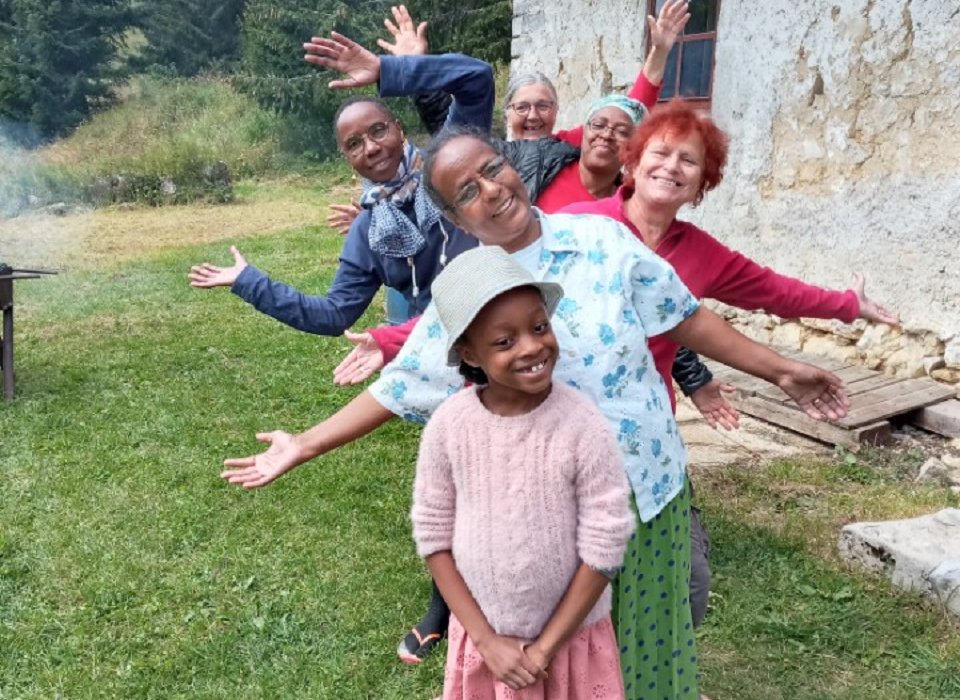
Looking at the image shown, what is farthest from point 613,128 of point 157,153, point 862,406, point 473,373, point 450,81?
point 157,153

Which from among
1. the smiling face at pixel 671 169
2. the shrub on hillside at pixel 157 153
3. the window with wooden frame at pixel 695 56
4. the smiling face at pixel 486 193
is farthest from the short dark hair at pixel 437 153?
the shrub on hillside at pixel 157 153

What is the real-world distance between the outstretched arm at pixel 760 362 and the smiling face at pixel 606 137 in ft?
3.62

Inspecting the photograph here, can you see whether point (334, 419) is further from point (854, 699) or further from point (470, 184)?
point (854, 699)

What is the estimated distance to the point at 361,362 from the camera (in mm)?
2299

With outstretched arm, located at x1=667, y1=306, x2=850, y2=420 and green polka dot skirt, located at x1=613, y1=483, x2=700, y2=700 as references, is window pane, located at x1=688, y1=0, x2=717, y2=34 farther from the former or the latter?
green polka dot skirt, located at x1=613, y1=483, x2=700, y2=700

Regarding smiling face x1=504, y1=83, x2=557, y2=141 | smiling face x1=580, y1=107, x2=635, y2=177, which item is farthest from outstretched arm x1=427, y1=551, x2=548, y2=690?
smiling face x1=504, y1=83, x2=557, y2=141

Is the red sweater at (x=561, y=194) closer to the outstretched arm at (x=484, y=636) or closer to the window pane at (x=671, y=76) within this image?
the outstretched arm at (x=484, y=636)

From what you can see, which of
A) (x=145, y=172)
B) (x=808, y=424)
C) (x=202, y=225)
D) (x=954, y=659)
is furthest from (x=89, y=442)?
(x=145, y=172)

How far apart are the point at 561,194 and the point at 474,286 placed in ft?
5.14

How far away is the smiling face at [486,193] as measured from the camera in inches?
71.9

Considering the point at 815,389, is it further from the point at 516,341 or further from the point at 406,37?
the point at 406,37

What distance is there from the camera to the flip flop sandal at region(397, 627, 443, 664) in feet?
9.93

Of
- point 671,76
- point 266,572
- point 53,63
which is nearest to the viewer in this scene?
point 266,572

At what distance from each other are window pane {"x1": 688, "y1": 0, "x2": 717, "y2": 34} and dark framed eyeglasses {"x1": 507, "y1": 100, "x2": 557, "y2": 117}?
313cm
